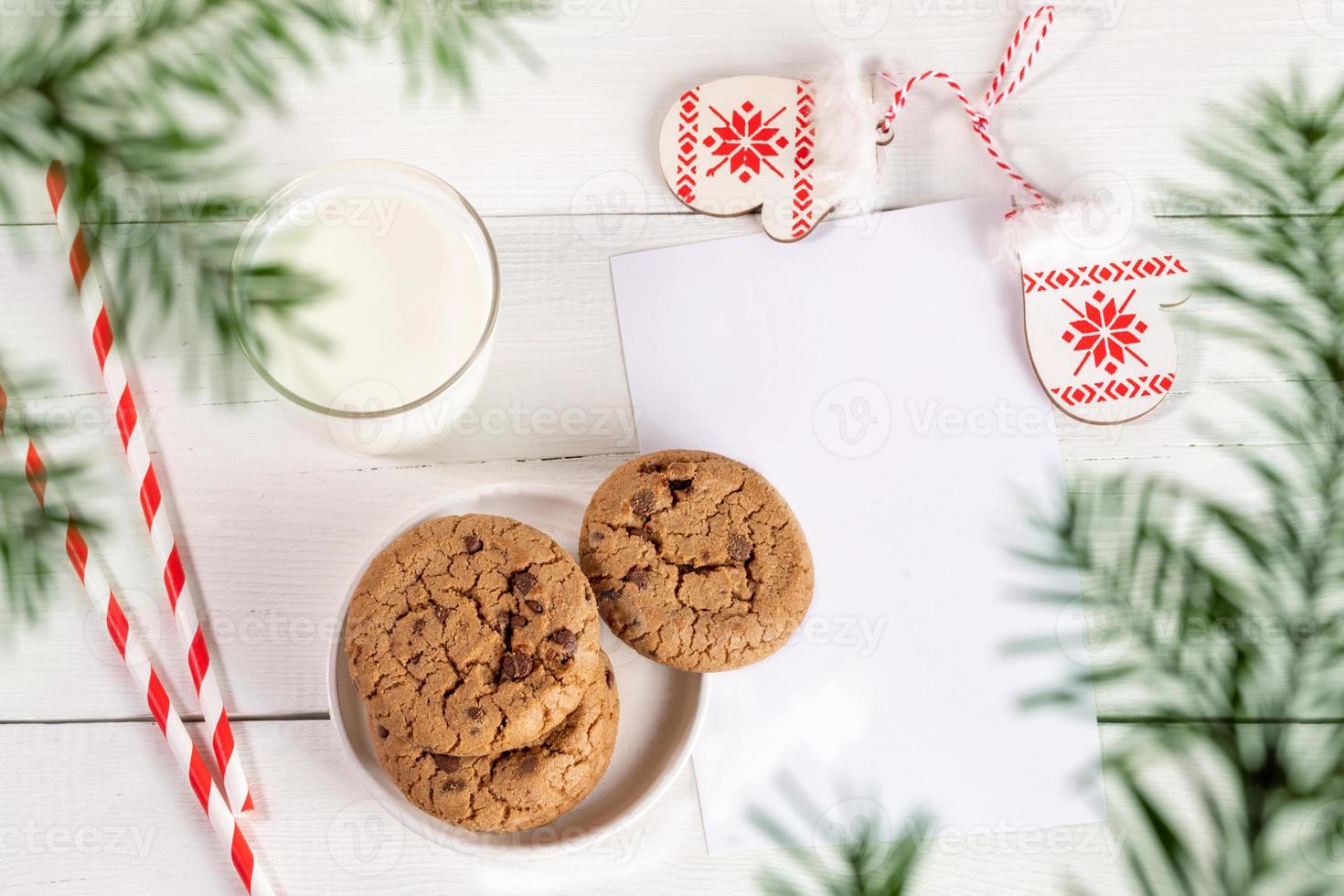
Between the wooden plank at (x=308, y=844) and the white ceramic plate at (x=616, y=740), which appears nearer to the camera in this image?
the white ceramic plate at (x=616, y=740)

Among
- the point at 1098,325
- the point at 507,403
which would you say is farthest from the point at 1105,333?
the point at 507,403

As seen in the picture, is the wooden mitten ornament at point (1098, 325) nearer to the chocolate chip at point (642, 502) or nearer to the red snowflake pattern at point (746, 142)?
the red snowflake pattern at point (746, 142)

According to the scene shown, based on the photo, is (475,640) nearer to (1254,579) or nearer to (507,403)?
(507,403)

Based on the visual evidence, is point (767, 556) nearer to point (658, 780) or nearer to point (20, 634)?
point (658, 780)

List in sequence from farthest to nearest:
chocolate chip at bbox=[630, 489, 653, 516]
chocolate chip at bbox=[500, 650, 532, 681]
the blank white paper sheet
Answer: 1. the blank white paper sheet
2. chocolate chip at bbox=[630, 489, 653, 516]
3. chocolate chip at bbox=[500, 650, 532, 681]

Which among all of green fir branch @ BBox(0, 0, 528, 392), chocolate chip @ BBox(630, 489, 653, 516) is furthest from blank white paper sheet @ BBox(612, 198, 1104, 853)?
green fir branch @ BBox(0, 0, 528, 392)

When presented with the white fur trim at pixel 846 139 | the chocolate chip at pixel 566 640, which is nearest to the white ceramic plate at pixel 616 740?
the chocolate chip at pixel 566 640

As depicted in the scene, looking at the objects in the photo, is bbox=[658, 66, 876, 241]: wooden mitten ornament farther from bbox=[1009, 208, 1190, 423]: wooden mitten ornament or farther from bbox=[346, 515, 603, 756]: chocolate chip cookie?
bbox=[346, 515, 603, 756]: chocolate chip cookie
